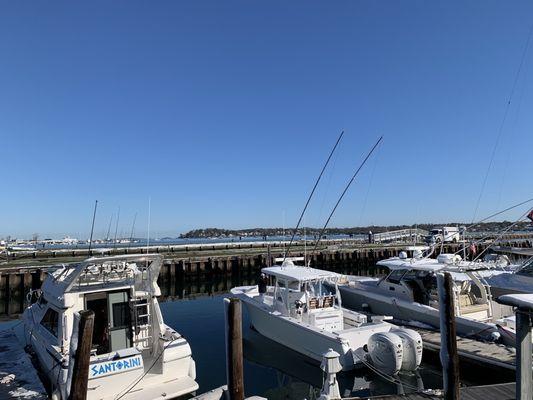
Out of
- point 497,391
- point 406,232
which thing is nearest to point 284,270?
point 497,391

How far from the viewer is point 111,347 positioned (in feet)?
31.8

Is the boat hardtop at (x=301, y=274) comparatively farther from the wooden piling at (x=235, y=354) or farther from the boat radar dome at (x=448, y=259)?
the wooden piling at (x=235, y=354)

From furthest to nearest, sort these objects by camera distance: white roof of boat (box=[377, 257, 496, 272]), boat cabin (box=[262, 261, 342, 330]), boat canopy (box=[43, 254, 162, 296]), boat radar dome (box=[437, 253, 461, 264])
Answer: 1. boat radar dome (box=[437, 253, 461, 264])
2. white roof of boat (box=[377, 257, 496, 272])
3. boat cabin (box=[262, 261, 342, 330])
4. boat canopy (box=[43, 254, 162, 296])

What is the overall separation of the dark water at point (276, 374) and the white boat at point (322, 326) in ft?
1.42

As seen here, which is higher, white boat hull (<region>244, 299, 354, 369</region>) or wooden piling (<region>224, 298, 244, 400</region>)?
wooden piling (<region>224, 298, 244, 400</region>)

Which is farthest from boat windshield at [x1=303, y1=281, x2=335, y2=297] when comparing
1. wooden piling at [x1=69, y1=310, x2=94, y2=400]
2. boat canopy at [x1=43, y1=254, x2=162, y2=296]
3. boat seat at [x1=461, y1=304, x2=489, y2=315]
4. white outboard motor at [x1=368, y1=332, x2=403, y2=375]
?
wooden piling at [x1=69, y1=310, x2=94, y2=400]

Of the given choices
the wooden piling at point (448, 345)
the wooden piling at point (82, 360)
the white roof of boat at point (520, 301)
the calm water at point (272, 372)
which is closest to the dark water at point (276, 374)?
the calm water at point (272, 372)

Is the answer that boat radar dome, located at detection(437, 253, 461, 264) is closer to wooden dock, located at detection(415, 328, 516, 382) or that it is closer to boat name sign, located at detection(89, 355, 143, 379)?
wooden dock, located at detection(415, 328, 516, 382)

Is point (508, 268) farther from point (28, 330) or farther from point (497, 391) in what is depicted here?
point (28, 330)

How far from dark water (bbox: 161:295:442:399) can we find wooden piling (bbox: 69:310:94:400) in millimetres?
5546

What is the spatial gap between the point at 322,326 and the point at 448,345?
18.4 feet

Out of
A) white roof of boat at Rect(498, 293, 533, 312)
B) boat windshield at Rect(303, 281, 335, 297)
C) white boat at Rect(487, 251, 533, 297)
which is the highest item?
white roof of boat at Rect(498, 293, 533, 312)

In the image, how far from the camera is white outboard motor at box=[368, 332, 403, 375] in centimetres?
1009

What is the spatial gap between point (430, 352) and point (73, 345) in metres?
9.77
